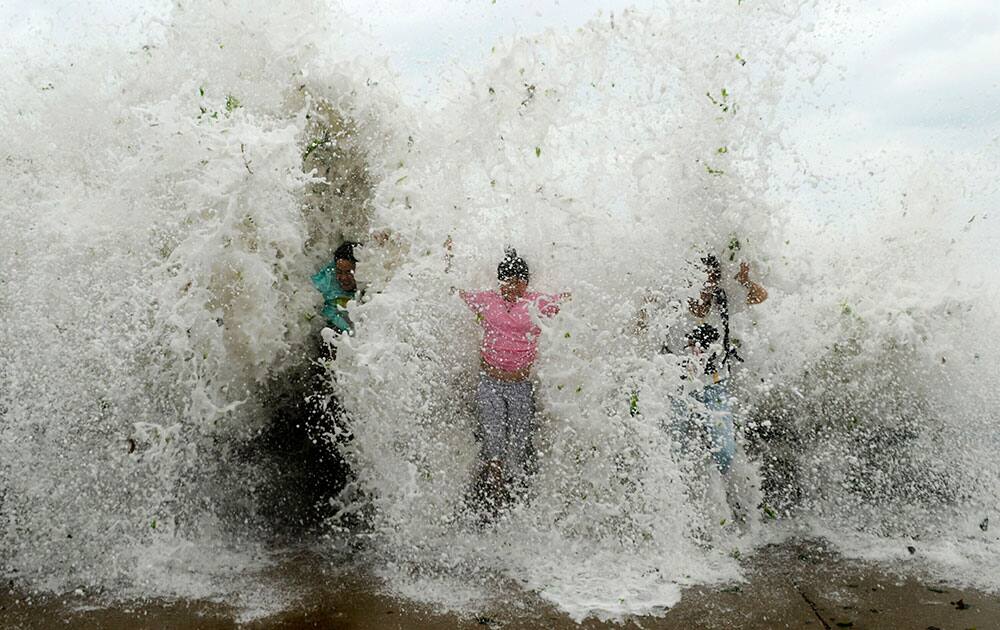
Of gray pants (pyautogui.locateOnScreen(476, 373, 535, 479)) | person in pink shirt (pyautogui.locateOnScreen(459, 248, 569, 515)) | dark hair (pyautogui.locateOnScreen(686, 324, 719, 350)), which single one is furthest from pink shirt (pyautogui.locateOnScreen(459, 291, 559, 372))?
dark hair (pyautogui.locateOnScreen(686, 324, 719, 350))

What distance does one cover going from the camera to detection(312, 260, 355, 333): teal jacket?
4.80m

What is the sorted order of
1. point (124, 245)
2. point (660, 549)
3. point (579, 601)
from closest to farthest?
point (579, 601), point (660, 549), point (124, 245)

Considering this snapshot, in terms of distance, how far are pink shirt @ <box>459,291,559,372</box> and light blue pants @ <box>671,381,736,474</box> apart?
0.91 metres

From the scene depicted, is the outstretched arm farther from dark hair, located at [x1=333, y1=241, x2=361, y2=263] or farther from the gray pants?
dark hair, located at [x1=333, y1=241, x2=361, y2=263]

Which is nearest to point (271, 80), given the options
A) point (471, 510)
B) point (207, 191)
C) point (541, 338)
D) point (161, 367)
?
point (207, 191)

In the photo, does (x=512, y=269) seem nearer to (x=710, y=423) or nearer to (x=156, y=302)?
(x=710, y=423)

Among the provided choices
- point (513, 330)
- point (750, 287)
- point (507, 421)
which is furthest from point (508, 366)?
point (750, 287)

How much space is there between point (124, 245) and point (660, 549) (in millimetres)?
3458

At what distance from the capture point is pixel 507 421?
450 centimetres

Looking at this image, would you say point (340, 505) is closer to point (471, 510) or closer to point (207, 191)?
point (471, 510)

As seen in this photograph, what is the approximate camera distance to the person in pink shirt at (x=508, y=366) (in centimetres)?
444

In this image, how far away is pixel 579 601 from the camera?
3.33m

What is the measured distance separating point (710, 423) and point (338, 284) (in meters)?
2.46

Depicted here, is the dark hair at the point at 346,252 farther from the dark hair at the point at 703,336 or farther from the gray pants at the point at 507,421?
the dark hair at the point at 703,336
